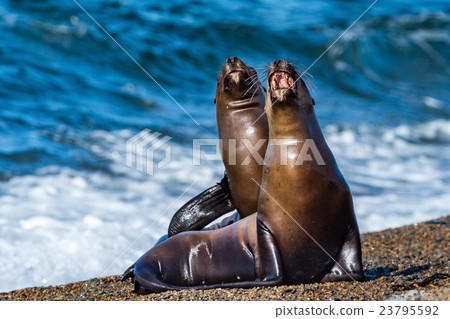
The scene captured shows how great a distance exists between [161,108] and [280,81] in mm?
9245

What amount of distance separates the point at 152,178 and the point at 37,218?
7.84 ft

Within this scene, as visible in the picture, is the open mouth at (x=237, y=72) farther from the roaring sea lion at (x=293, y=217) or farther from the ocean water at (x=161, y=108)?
the roaring sea lion at (x=293, y=217)

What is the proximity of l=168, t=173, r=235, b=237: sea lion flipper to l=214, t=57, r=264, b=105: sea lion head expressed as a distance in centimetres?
84

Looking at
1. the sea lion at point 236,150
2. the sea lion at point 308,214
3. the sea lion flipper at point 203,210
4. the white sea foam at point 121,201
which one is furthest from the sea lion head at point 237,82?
the white sea foam at point 121,201

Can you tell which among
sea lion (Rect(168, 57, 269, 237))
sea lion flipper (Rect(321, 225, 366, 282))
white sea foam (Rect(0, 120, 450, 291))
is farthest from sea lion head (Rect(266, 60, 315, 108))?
white sea foam (Rect(0, 120, 450, 291))

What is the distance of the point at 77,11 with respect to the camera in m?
18.1

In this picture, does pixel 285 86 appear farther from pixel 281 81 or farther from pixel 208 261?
pixel 208 261

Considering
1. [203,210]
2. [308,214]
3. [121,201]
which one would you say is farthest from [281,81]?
[121,201]

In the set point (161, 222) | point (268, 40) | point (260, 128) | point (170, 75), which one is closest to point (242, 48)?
point (268, 40)

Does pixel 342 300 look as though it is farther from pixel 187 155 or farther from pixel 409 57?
pixel 409 57

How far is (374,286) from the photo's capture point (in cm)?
468

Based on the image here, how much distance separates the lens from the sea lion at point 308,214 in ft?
16.2
